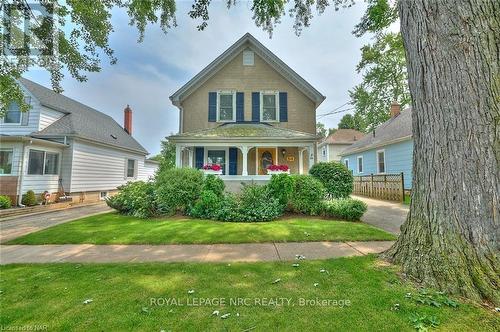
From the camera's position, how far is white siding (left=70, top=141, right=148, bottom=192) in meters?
14.0

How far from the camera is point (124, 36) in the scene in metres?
11.2

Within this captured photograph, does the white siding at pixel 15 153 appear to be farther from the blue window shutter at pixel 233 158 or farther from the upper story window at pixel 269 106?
the upper story window at pixel 269 106

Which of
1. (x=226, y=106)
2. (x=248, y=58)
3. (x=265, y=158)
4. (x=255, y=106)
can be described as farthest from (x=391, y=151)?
(x=226, y=106)

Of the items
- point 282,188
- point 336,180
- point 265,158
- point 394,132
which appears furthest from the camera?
point 394,132

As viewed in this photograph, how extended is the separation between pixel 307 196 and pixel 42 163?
536 inches

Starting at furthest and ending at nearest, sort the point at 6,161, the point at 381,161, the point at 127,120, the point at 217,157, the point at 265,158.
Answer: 1. the point at 127,120
2. the point at 381,161
3. the point at 265,158
4. the point at 217,157
5. the point at 6,161

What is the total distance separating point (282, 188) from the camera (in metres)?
8.77

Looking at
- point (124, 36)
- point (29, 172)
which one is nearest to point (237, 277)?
point (124, 36)

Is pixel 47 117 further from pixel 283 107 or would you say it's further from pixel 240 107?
pixel 283 107

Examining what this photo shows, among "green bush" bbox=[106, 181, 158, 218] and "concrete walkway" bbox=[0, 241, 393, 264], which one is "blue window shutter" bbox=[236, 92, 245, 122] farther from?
"concrete walkway" bbox=[0, 241, 393, 264]

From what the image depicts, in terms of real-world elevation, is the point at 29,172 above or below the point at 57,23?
below

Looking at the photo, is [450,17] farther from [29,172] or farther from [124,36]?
[29,172]

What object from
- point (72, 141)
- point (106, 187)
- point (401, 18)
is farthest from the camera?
point (106, 187)

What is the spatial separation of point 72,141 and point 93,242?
10.8 metres
